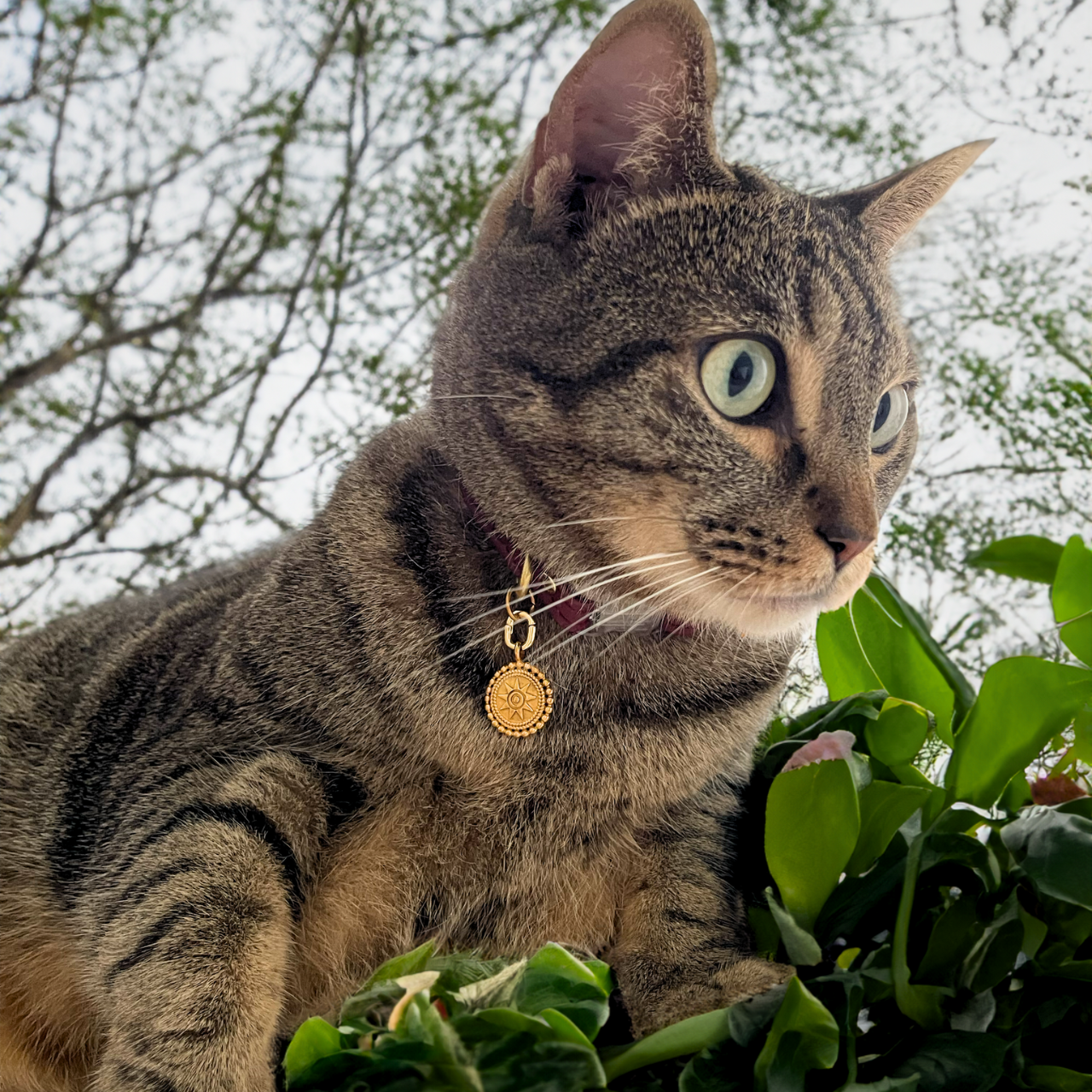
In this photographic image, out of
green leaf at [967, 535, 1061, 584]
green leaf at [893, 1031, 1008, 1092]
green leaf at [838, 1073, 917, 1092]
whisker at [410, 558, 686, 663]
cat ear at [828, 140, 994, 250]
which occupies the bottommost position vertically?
green leaf at [893, 1031, 1008, 1092]

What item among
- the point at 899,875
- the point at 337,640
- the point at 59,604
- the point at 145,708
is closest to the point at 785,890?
the point at 899,875

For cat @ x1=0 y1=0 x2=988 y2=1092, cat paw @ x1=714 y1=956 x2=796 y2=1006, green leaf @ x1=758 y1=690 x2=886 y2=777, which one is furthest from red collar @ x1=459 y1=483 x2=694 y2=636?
cat paw @ x1=714 y1=956 x2=796 y2=1006

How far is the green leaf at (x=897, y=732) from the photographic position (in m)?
0.67

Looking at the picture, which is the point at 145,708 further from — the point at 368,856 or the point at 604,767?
the point at 604,767

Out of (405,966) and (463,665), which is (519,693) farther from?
(405,966)

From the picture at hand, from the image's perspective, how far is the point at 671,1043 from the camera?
49 centimetres

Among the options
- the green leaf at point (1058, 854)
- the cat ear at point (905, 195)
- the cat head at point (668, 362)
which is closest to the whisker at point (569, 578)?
the cat head at point (668, 362)

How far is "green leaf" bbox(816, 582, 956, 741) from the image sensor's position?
29.0 inches

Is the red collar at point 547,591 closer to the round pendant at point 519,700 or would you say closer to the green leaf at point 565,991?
the round pendant at point 519,700

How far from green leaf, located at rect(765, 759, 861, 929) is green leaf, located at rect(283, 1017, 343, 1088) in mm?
241

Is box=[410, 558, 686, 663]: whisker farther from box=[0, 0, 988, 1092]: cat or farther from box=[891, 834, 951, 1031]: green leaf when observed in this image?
box=[891, 834, 951, 1031]: green leaf

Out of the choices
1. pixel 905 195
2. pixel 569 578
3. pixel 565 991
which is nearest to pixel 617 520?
pixel 569 578

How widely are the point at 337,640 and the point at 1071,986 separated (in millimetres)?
476

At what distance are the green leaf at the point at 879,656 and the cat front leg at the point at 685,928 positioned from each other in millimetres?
132
